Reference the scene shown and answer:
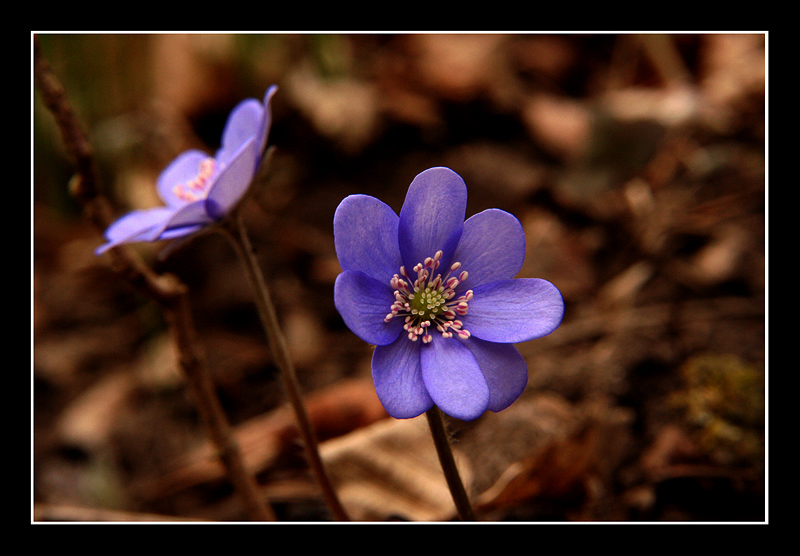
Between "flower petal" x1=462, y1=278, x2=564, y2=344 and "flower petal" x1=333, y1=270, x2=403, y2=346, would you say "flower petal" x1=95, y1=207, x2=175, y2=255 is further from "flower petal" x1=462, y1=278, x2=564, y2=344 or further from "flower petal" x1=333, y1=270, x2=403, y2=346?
"flower petal" x1=462, y1=278, x2=564, y2=344

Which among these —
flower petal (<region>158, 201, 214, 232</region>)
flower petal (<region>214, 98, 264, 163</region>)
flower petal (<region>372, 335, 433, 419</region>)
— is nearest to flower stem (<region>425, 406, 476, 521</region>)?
flower petal (<region>372, 335, 433, 419</region>)

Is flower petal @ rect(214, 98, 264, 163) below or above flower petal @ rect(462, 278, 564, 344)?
above

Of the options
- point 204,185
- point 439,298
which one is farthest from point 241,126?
point 439,298

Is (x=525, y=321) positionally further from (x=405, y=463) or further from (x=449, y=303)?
(x=405, y=463)

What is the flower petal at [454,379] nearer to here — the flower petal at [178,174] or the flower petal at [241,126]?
the flower petal at [241,126]

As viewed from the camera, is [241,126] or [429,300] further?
[241,126]

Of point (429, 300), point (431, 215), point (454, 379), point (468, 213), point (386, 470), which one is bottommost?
point (386, 470)

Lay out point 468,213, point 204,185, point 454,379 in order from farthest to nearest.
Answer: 1. point 468,213
2. point 204,185
3. point 454,379

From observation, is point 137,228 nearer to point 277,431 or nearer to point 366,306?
point 366,306
